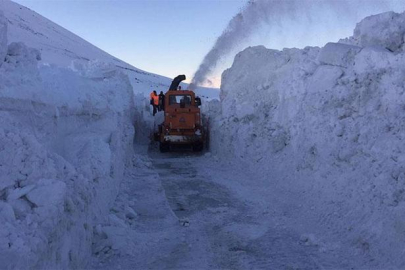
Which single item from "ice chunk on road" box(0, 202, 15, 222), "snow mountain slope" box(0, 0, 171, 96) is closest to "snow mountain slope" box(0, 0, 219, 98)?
"snow mountain slope" box(0, 0, 171, 96)

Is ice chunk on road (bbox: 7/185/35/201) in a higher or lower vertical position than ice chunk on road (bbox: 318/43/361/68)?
lower

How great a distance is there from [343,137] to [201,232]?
3361 millimetres

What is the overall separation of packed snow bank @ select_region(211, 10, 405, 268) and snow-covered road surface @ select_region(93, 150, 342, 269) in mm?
528

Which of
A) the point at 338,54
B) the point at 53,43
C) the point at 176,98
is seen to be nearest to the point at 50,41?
the point at 53,43

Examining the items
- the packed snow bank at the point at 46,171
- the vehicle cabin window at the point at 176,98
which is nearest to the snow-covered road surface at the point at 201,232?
the packed snow bank at the point at 46,171

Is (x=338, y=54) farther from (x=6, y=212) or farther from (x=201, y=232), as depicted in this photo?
(x=6, y=212)

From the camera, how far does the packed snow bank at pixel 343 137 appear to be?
5.68 m

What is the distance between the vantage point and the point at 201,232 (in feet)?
20.9

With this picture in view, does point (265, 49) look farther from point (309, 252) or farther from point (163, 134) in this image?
point (309, 252)

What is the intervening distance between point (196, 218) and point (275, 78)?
6.78 m

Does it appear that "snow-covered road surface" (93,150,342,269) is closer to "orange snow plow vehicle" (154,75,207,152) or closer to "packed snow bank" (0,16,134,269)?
"packed snow bank" (0,16,134,269)

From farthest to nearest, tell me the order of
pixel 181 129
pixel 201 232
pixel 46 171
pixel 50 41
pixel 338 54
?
pixel 50 41 < pixel 181 129 < pixel 338 54 < pixel 201 232 < pixel 46 171

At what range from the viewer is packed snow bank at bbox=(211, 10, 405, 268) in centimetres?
568

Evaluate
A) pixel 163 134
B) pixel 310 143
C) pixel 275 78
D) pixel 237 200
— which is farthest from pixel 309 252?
pixel 163 134
